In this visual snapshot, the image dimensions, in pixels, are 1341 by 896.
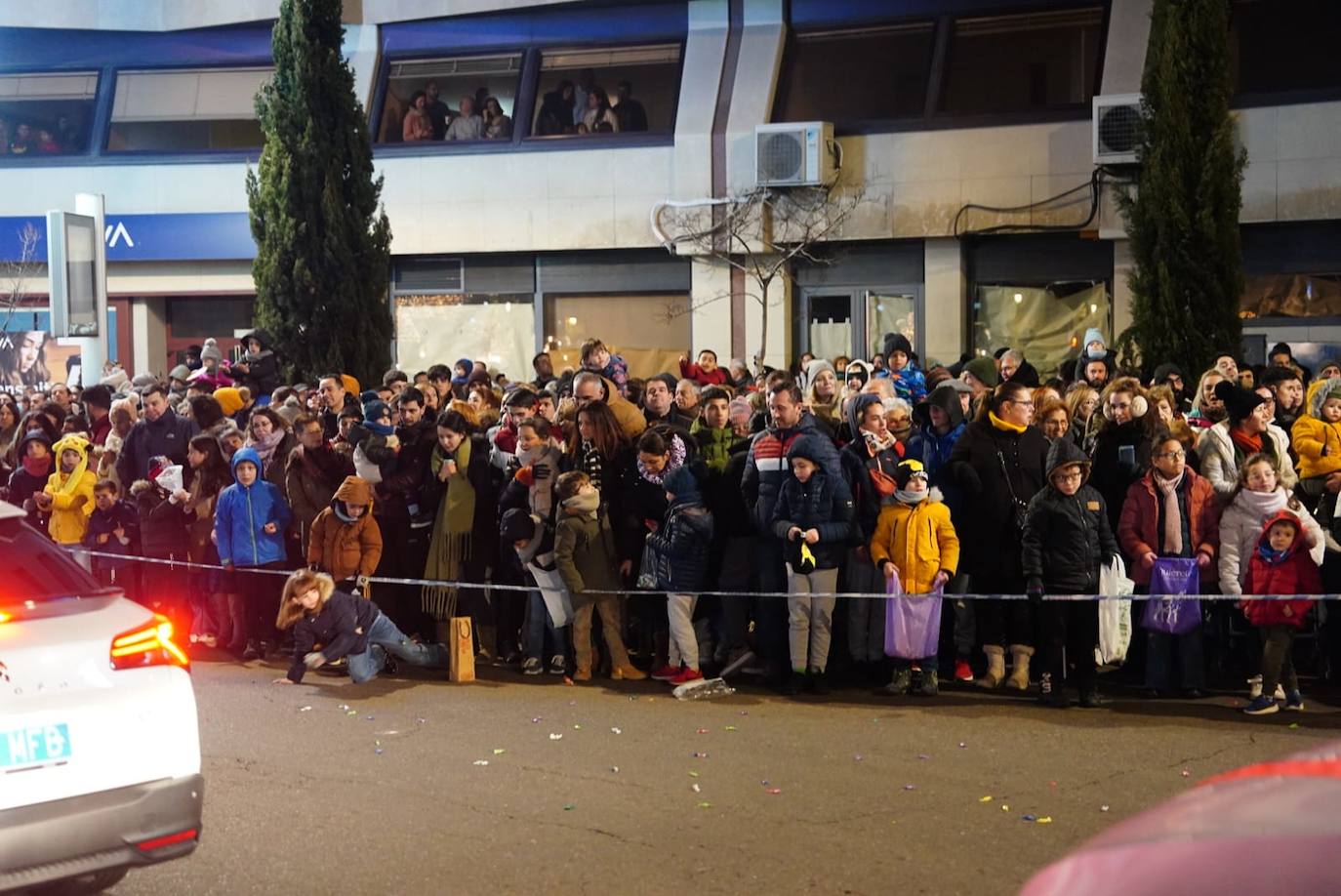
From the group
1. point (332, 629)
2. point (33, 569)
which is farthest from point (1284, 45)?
point (33, 569)

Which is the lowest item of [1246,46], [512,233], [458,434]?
[458,434]

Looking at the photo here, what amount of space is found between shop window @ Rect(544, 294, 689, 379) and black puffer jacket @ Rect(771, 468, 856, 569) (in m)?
12.8

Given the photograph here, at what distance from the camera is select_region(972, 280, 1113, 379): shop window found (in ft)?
73.4

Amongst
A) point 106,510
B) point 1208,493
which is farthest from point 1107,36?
point 106,510

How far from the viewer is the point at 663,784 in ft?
27.9

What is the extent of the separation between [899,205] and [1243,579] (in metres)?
12.5

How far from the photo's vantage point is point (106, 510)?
1391 centimetres

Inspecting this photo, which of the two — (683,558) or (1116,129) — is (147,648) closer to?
(683,558)

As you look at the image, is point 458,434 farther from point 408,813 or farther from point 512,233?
point 512,233

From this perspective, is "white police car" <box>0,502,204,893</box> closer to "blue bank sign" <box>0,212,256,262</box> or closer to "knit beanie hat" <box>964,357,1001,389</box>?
"knit beanie hat" <box>964,357,1001,389</box>

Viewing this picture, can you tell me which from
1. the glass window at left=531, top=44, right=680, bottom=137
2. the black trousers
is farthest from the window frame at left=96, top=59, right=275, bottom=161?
the black trousers

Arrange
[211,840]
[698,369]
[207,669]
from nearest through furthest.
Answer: [211,840], [207,669], [698,369]

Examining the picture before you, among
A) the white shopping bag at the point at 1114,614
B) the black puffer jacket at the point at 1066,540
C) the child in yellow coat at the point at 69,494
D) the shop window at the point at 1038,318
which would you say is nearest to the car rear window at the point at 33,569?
→ the black puffer jacket at the point at 1066,540

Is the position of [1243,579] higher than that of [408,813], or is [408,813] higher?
[1243,579]
